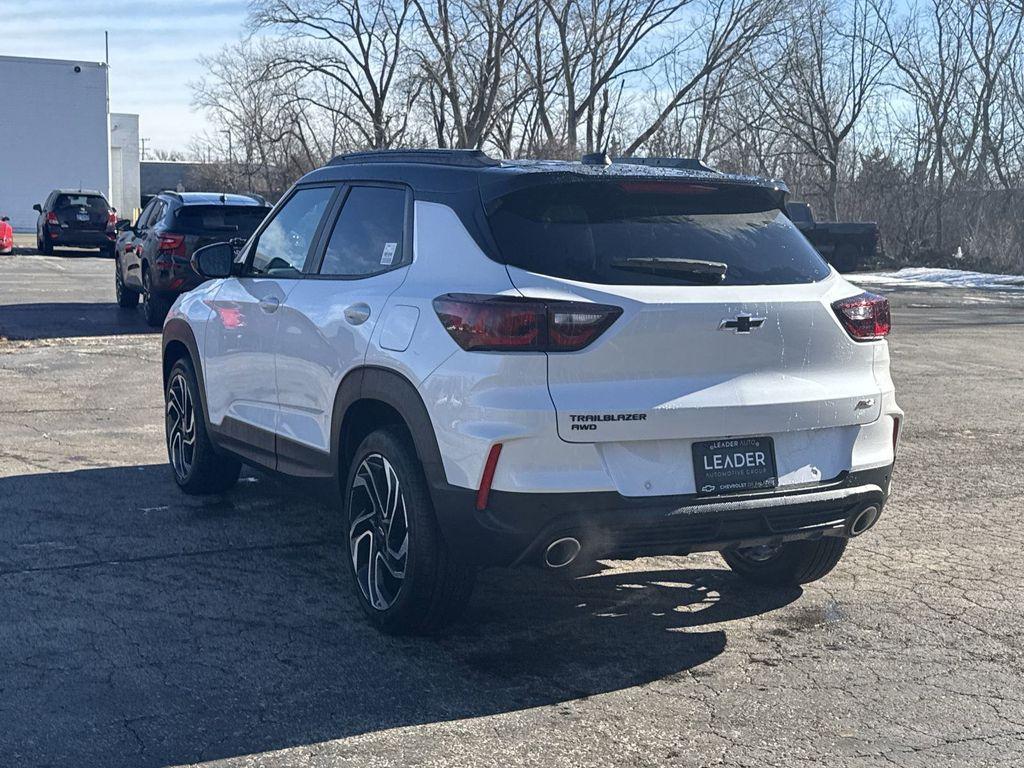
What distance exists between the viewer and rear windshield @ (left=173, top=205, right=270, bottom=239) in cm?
1558

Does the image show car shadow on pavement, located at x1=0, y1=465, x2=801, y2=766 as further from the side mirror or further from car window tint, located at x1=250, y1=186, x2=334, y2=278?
the side mirror

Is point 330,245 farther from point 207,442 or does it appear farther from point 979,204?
point 979,204

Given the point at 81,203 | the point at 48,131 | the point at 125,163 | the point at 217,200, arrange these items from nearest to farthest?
the point at 217,200
the point at 81,203
the point at 48,131
the point at 125,163

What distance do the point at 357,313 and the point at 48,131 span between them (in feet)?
188

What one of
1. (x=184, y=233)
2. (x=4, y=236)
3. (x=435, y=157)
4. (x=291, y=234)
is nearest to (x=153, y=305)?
(x=184, y=233)

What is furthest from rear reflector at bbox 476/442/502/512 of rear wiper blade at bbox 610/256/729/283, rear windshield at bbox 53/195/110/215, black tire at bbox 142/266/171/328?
rear windshield at bbox 53/195/110/215

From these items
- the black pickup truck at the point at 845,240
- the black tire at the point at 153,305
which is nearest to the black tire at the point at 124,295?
the black tire at the point at 153,305

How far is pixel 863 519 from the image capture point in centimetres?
489

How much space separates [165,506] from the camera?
278 inches

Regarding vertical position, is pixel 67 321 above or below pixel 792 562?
above

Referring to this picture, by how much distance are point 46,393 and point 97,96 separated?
51.1 m

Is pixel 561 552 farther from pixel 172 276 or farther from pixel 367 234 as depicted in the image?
pixel 172 276

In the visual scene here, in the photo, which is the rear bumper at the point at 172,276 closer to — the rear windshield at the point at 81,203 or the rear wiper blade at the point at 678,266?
the rear wiper blade at the point at 678,266

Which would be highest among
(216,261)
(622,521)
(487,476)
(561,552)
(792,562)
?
(216,261)
